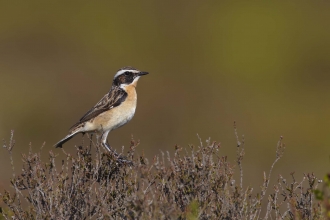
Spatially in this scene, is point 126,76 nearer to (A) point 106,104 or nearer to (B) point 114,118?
(A) point 106,104

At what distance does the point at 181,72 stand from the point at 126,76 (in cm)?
1512

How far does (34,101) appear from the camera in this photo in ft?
71.2

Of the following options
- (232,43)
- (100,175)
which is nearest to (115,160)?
(100,175)

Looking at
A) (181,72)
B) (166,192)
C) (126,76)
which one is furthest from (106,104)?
(181,72)

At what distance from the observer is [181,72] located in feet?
80.0

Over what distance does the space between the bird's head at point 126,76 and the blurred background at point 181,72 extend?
6337mm

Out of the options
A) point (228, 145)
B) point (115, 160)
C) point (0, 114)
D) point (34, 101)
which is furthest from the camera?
point (34, 101)

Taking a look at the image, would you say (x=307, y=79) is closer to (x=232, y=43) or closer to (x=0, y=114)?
(x=232, y=43)

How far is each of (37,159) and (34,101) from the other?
1556 cm

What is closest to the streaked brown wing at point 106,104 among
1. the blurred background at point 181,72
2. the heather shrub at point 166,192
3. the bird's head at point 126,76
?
the bird's head at point 126,76

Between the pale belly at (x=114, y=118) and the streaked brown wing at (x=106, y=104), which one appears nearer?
the pale belly at (x=114, y=118)

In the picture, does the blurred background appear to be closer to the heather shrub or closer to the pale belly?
the pale belly

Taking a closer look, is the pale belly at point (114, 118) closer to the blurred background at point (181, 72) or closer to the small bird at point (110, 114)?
the small bird at point (110, 114)

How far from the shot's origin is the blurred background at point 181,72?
19203 millimetres
